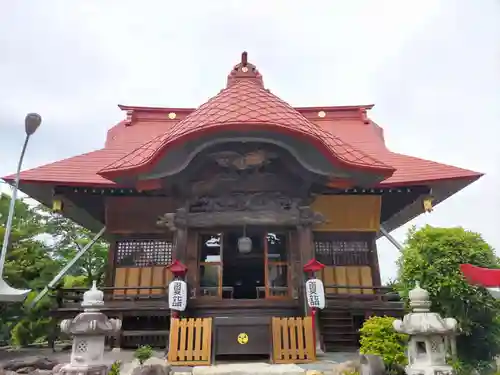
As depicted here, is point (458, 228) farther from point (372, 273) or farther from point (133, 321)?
point (133, 321)

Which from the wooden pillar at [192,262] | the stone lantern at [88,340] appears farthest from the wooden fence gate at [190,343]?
the wooden pillar at [192,262]

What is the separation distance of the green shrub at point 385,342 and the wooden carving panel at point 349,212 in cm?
509

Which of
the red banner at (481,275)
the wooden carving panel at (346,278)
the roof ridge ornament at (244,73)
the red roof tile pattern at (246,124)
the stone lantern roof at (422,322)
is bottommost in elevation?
the stone lantern roof at (422,322)

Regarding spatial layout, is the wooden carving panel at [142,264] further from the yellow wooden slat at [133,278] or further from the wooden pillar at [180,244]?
the wooden pillar at [180,244]

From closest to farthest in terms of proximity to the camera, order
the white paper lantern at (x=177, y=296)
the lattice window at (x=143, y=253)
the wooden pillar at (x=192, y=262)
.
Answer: the white paper lantern at (x=177, y=296), the wooden pillar at (x=192, y=262), the lattice window at (x=143, y=253)

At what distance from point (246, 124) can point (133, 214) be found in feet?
15.3

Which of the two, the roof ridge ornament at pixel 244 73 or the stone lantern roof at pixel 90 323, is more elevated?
the roof ridge ornament at pixel 244 73

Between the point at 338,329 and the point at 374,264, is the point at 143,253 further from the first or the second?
the point at 374,264

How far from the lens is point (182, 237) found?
981 cm

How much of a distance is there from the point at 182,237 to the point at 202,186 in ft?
4.27

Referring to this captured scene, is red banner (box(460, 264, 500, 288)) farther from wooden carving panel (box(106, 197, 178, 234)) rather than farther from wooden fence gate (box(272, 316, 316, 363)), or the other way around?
wooden carving panel (box(106, 197, 178, 234))

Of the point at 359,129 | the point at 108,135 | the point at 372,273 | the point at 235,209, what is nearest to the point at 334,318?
the point at 372,273

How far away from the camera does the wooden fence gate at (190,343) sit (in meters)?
7.37

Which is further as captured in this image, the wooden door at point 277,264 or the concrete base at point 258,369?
the wooden door at point 277,264
